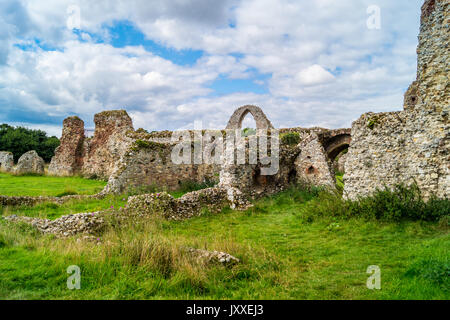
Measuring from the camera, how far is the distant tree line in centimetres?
4372

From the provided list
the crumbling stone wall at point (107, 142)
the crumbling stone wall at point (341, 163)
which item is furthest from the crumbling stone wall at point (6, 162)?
the crumbling stone wall at point (341, 163)

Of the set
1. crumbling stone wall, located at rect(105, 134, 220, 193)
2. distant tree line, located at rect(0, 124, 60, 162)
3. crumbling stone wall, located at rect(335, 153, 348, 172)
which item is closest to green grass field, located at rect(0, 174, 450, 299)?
crumbling stone wall, located at rect(105, 134, 220, 193)

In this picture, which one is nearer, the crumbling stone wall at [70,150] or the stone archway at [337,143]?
the stone archway at [337,143]

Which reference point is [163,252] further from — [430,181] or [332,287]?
[430,181]

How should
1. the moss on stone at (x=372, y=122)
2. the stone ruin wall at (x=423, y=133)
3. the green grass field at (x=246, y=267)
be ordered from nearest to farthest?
1. the green grass field at (x=246, y=267)
2. the stone ruin wall at (x=423, y=133)
3. the moss on stone at (x=372, y=122)

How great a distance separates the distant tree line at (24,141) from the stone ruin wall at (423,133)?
1936 inches

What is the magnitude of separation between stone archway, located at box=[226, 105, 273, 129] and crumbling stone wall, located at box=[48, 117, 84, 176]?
13293 mm

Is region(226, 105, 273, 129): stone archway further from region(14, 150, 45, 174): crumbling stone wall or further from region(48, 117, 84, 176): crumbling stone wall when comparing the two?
region(14, 150, 45, 174): crumbling stone wall

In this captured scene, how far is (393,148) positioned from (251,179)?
631 centimetres

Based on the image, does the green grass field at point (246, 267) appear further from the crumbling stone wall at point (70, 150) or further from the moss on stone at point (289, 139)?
the crumbling stone wall at point (70, 150)

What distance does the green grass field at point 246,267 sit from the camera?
14.2ft

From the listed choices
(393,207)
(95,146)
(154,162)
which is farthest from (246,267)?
(95,146)

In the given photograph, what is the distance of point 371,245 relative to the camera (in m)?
A: 6.62
